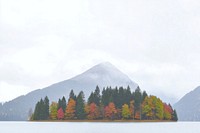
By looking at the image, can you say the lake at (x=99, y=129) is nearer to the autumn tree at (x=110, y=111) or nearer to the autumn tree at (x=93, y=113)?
the autumn tree at (x=110, y=111)

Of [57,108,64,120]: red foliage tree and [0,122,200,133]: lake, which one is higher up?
[57,108,64,120]: red foliage tree

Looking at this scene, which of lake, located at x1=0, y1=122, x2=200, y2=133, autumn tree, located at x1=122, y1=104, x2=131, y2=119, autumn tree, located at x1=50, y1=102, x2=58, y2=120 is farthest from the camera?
autumn tree, located at x1=50, y1=102, x2=58, y2=120

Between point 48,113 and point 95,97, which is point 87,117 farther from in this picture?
point 48,113

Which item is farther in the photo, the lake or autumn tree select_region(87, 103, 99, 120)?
autumn tree select_region(87, 103, 99, 120)

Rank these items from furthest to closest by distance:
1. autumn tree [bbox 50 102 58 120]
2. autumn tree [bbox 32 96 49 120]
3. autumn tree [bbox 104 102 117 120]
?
autumn tree [bbox 32 96 49 120] < autumn tree [bbox 50 102 58 120] < autumn tree [bbox 104 102 117 120]

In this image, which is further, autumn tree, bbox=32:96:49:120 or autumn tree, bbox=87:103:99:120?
autumn tree, bbox=32:96:49:120

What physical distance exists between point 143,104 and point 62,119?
33981 millimetres

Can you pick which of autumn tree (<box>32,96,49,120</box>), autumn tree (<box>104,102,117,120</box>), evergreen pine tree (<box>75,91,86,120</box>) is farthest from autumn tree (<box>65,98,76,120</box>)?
Answer: autumn tree (<box>104,102,117,120</box>)

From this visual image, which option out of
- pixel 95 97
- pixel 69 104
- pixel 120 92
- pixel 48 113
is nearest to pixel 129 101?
pixel 120 92

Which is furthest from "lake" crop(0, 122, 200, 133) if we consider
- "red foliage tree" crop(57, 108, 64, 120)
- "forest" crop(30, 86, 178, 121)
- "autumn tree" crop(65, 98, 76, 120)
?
"red foliage tree" crop(57, 108, 64, 120)

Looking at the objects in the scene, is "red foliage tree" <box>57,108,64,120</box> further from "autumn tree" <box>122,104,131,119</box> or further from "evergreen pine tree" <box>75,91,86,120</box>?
"autumn tree" <box>122,104,131,119</box>

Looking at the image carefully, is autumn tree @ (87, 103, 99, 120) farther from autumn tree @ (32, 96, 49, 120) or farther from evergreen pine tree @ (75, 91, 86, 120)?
autumn tree @ (32, 96, 49, 120)

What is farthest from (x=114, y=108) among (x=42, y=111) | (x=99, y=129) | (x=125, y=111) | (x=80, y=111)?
(x=99, y=129)

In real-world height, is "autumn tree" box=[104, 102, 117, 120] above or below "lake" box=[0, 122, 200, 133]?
above
